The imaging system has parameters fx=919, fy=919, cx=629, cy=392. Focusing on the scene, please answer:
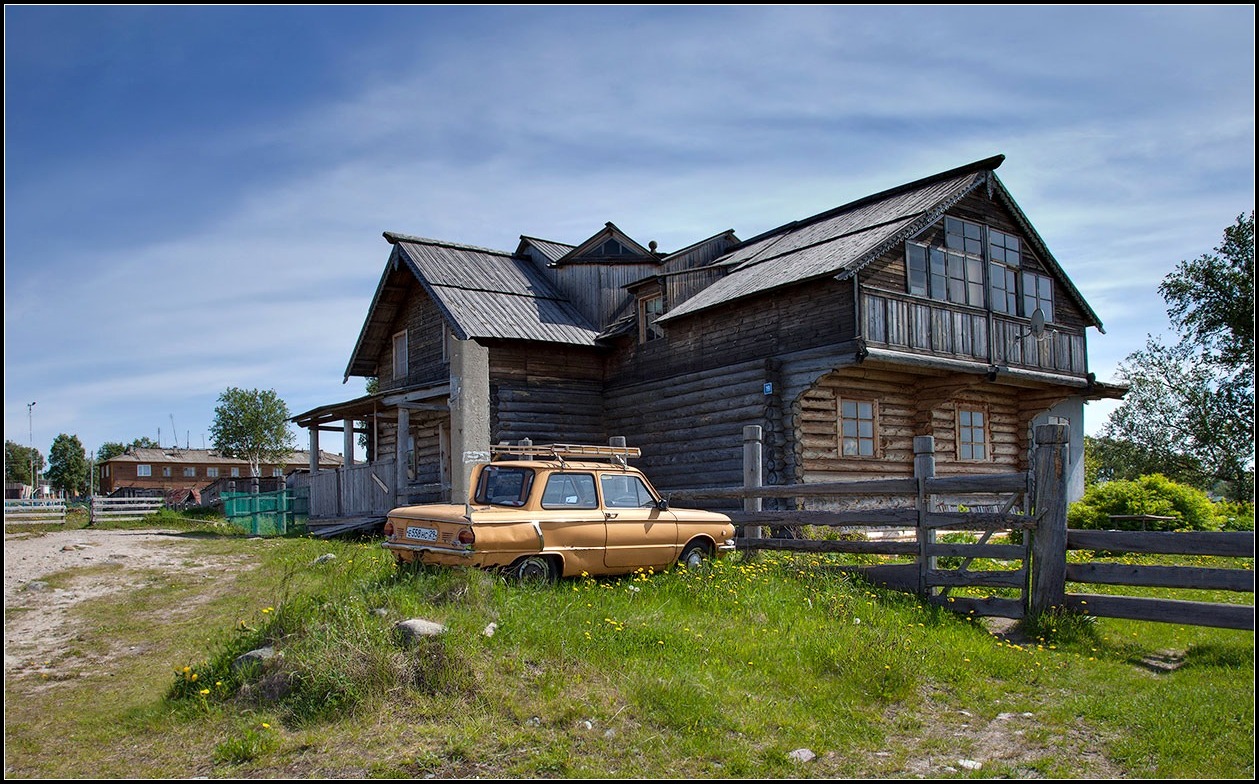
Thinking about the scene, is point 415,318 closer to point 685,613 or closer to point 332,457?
point 685,613

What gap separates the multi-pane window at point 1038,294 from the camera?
2217 centimetres

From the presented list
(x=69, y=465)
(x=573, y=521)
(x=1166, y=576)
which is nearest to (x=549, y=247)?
(x=573, y=521)

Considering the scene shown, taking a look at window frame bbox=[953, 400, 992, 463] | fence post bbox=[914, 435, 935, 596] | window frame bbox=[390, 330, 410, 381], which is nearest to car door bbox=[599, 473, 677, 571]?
fence post bbox=[914, 435, 935, 596]

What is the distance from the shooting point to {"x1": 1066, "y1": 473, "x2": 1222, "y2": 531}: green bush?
Answer: 1858 cm

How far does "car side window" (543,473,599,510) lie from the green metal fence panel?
15.6 m

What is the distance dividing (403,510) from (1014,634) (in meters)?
6.70

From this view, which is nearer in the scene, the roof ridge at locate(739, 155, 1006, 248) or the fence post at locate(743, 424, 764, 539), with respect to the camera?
the fence post at locate(743, 424, 764, 539)

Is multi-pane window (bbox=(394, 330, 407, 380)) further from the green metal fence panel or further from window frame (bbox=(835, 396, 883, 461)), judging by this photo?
window frame (bbox=(835, 396, 883, 461))

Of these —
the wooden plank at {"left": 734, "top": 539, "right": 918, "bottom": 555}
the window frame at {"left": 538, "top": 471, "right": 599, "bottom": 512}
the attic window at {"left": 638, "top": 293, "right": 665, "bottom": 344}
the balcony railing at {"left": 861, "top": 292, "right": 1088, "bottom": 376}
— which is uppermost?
the attic window at {"left": 638, "top": 293, "right": 665, "bottom": 344}

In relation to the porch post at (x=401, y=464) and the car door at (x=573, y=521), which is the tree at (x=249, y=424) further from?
the car door at (x=573, y=521)

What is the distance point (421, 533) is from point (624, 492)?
253 centimetres

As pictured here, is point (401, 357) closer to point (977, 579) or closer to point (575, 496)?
point (575, 496)

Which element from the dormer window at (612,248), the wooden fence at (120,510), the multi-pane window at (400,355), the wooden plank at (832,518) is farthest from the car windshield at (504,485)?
the wooden fence at (120,510)

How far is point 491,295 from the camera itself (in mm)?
24234
